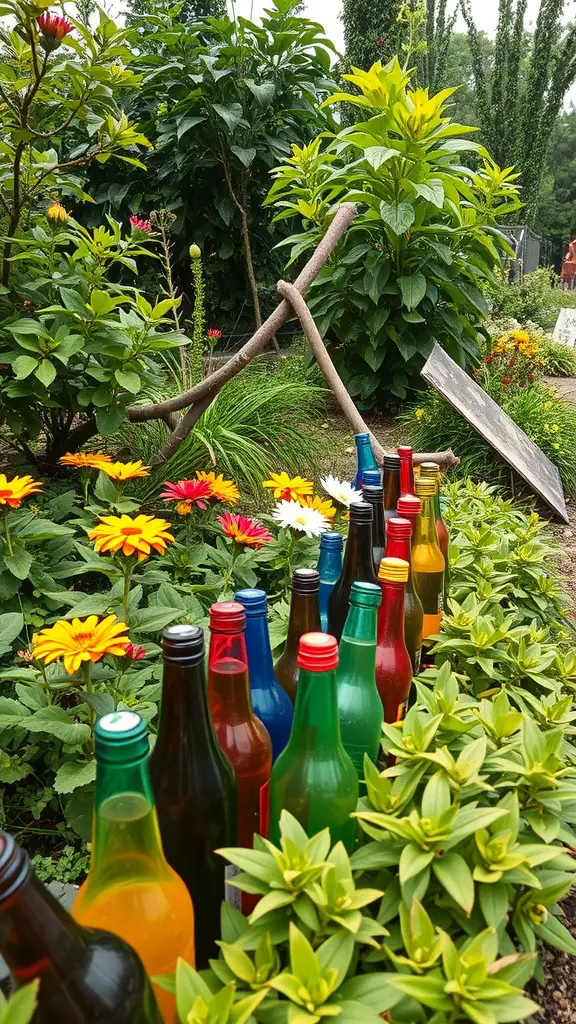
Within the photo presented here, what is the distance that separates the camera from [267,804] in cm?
83

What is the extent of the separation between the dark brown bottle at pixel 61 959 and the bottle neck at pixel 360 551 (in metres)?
0.65

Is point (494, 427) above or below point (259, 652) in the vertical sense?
below

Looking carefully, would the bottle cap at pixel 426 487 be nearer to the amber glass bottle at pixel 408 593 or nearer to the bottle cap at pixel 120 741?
the amber glass bottle at pixel 408 593

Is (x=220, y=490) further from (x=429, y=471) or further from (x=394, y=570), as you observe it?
(x=394, y=570)

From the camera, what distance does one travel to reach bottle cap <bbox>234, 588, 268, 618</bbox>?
82 cm

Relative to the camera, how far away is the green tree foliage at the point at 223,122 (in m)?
4.94

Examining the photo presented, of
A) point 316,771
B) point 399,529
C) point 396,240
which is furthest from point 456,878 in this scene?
point 396,240

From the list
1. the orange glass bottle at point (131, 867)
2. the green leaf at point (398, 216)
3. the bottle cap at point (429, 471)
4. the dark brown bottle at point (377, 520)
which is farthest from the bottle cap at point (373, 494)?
the green leaf at point (398, 216)

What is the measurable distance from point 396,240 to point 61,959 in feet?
13.4

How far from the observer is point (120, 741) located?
52 centimetres

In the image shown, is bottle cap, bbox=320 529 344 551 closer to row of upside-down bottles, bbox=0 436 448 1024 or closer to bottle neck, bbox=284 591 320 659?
row of upside-down bottles, bbox=0 436 448 1024

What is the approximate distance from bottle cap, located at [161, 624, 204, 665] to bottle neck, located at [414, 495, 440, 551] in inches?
35.3

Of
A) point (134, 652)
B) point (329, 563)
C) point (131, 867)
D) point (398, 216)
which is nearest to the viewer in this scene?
point (131, 867)

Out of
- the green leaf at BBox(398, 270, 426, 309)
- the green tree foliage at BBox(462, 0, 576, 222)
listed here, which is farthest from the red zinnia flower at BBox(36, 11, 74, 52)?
the green tree foliage at BBox(462, 0, 576, 222)
